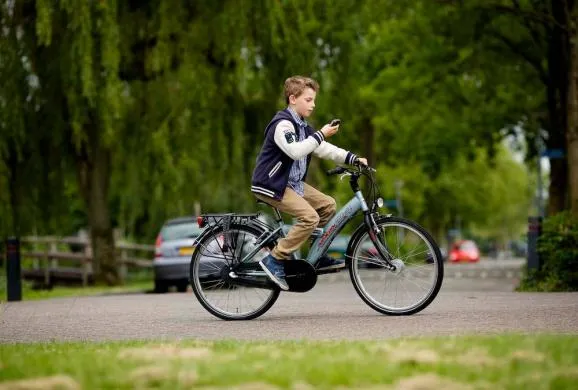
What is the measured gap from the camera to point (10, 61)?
20391mm

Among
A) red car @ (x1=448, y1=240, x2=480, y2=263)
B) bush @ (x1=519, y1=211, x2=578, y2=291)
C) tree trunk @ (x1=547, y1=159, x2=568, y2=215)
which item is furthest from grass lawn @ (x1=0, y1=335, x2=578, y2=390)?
red car @ (x1=448, y1=240, x2=480, y2=263)

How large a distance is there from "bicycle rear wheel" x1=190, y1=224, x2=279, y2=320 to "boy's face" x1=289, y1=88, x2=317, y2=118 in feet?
3.48

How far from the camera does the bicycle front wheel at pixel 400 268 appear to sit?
8.80m

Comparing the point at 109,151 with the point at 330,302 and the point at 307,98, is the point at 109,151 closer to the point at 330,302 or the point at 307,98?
the point at 330,302

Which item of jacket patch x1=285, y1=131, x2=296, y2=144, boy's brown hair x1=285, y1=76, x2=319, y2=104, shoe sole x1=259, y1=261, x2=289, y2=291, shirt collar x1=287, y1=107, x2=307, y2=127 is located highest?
boy's brown hair x1=285, y1=76, x2=319, y2=104

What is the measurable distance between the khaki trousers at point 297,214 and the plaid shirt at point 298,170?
62 mm

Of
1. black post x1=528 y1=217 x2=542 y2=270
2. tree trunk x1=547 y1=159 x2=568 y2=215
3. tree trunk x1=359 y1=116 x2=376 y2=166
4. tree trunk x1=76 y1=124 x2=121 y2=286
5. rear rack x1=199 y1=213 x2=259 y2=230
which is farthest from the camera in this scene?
tree trunk x1=359 y1=116 x2=376 y2=166

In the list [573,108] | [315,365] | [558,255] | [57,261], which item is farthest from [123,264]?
[315,365]

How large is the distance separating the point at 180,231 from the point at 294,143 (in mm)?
11243

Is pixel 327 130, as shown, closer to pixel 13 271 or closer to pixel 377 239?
pixel 377 239

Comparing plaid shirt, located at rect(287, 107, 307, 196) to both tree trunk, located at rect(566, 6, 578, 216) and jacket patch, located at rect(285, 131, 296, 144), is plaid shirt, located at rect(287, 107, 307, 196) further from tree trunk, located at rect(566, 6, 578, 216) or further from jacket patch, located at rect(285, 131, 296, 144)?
tree trunk, located at rect(566, 6, 578, 216)

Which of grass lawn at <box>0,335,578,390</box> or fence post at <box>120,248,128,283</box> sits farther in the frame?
fence post at <box>120,248,128,283</box>

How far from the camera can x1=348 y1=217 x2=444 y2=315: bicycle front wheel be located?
8.80m

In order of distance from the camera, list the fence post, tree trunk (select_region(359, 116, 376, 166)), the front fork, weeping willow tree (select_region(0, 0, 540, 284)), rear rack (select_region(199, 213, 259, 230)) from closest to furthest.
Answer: the front fork < rear rack (select_region(199, 213, 259, 230)) < weeping willow tree (select_region(0, 0, 540, 284)) < the fence post < tree trunk (select_region(359, 116, 376, 166))
